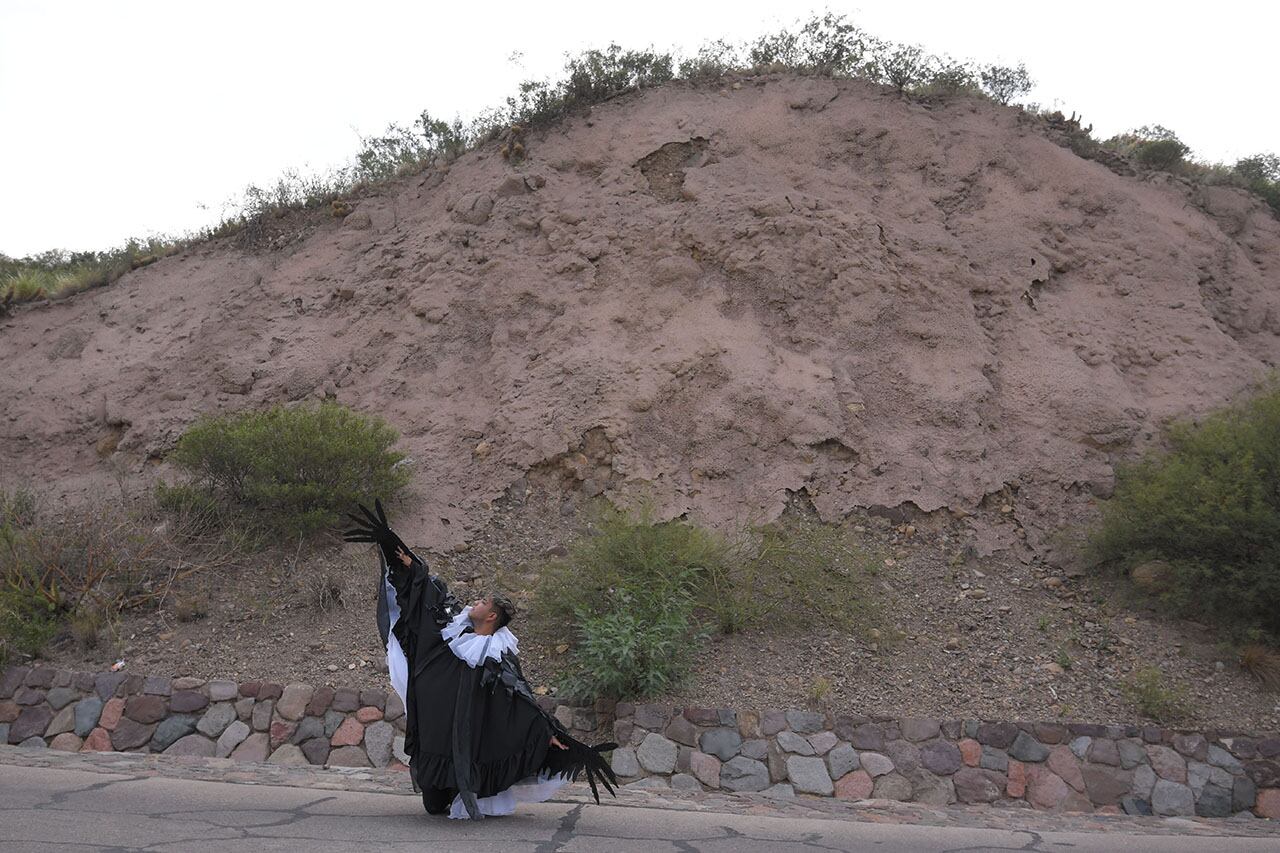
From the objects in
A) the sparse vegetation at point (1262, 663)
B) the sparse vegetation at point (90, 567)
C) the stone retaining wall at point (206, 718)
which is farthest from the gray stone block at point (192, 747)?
the sparse vegetation at point (1262, 663)

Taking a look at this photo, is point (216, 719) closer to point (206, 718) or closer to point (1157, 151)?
point (206, 718)

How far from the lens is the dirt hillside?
10.7m

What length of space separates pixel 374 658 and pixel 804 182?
858 centimetres

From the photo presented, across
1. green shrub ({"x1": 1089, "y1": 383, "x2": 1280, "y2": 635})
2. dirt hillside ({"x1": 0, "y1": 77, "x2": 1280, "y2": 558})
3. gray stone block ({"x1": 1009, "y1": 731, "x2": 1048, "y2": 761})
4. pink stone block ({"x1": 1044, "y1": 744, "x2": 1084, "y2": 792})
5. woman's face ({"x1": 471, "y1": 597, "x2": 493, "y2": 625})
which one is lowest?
pink stone block ({"x1": 1044, "y1": 744, "x2": 1084, "y2": 792})

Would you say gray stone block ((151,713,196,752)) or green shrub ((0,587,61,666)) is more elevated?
green shrub ((0,587,61,666))

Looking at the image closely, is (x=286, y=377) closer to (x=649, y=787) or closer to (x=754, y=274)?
(x=754, y=274)

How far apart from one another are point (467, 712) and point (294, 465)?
5.39 metres

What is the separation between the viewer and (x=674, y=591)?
8.56 metres

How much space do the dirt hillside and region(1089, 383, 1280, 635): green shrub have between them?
3.03 feet

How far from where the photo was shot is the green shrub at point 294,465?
32.3ft

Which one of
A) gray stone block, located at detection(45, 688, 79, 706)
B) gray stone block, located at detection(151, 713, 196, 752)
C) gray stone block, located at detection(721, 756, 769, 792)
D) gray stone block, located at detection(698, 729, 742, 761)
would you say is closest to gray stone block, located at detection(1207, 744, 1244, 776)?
gray stone block, located at detection(721, 756, 769, 792)

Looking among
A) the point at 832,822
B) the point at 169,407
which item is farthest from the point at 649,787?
the point at 169,407

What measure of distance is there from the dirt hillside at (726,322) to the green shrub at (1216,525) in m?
0.92

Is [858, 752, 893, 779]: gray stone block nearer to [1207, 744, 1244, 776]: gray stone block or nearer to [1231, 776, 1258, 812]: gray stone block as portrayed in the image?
[1207, 744, 1244, 776]: gray stone block
